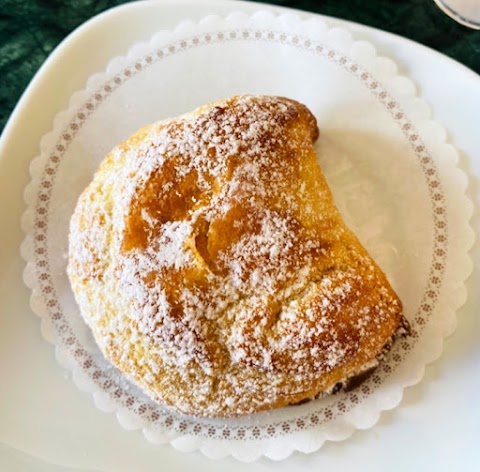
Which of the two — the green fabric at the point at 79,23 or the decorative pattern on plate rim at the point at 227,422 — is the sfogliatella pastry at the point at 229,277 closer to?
the decorative pattern on plate rim at the point at 227,422

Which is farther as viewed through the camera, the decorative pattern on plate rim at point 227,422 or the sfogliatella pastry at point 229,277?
the decorative pattern on plate rim at point 227,422

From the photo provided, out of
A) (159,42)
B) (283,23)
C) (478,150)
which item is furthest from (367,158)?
(159,42)

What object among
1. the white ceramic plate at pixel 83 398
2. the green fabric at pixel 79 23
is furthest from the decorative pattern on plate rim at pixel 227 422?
the green fabric at pixel 79 23

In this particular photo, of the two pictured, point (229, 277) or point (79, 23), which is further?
point (79, 23)

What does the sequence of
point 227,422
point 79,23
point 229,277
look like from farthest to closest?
point 79,23, point 227,422, point 229,277

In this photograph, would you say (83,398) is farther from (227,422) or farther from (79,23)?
(79,23)

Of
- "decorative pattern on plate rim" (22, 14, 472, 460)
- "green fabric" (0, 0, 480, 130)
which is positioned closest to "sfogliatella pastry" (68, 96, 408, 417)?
"decorative pattern on plate rim" (22, 14, 472, 460)

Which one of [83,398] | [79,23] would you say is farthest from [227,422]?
[79,23]
